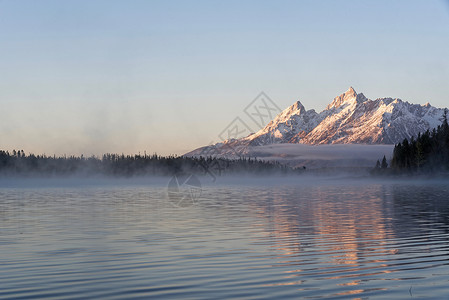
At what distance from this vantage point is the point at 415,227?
45844 mm

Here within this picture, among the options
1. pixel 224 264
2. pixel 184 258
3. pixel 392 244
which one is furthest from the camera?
pixel 392 244

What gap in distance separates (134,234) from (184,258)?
496 inches

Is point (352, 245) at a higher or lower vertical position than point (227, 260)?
lower

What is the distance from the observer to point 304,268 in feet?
89.1

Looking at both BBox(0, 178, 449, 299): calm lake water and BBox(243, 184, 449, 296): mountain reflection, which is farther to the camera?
BBox(243, 184, 449, 296): mountain reflection

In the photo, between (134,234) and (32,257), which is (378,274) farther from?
(134,234)

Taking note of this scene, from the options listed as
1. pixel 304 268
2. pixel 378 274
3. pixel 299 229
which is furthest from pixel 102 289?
pixel 299 229

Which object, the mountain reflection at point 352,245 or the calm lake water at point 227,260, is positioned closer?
the calm lake water at point 227,260

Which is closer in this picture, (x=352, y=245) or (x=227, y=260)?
(x=227, y=260)

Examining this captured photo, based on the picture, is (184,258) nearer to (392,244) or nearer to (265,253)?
(265,253)

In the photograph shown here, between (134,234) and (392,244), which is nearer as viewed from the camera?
(392,244)

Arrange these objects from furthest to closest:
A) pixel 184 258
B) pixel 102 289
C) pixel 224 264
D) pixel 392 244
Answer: pixel 392 244 → pixel 184 258 → pixel 224 264 → pixel 102 289

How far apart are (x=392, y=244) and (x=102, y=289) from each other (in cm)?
1860

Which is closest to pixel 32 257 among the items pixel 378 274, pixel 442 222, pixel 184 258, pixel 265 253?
pixel 184 258
